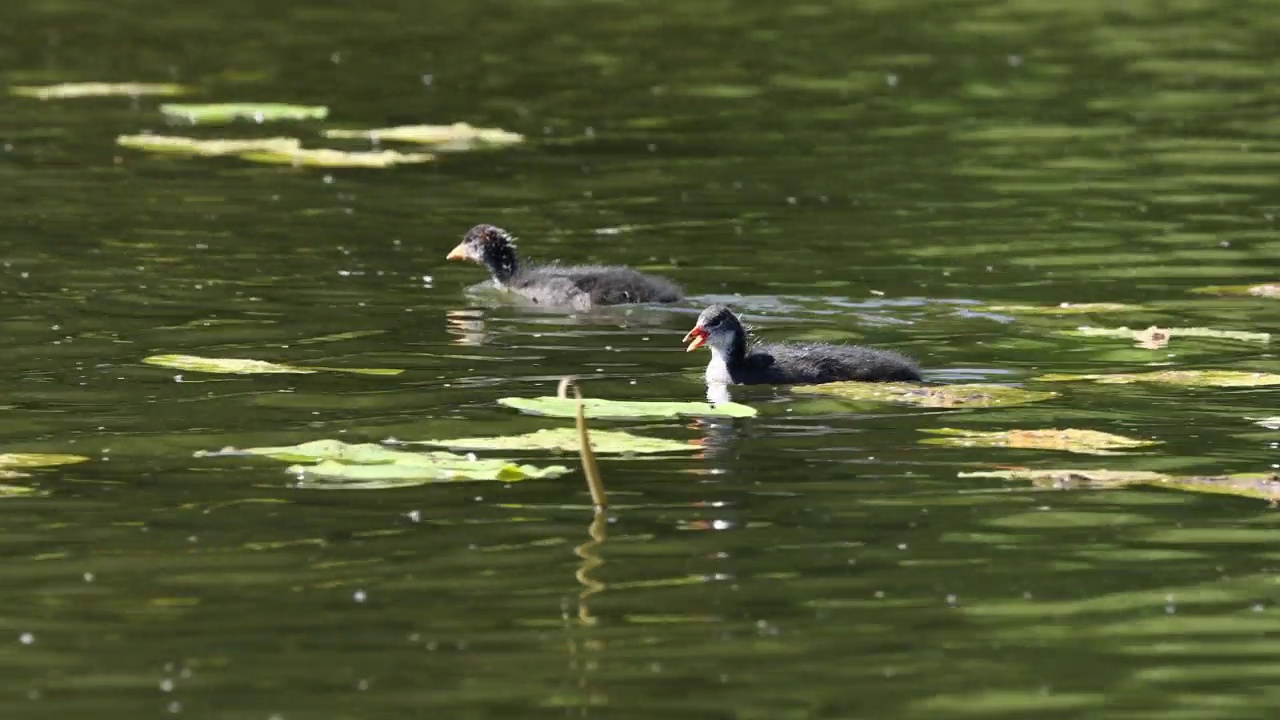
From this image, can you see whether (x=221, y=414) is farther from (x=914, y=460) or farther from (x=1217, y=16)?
(x=1217, y=16)

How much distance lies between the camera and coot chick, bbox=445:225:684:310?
672 inches

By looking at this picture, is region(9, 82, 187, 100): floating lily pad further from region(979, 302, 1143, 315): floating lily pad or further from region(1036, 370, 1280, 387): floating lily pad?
region(1036, 370, 1280, 387): floating lily pad

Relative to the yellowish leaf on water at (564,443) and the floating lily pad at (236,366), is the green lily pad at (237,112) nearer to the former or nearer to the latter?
the floating lily pad at (236,366)

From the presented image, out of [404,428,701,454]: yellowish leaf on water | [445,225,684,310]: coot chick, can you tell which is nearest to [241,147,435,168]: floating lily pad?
[445,225,684,310]: coot chick

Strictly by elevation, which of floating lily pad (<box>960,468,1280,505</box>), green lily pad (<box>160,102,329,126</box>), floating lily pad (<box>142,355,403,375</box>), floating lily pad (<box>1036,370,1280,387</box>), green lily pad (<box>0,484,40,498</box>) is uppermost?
green lily pad (<box>160,102,329,126</box>)

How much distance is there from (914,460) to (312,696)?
4215mm

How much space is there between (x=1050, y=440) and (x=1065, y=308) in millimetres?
4490

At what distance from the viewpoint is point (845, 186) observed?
72.6ft

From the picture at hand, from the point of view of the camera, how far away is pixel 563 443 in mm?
11961

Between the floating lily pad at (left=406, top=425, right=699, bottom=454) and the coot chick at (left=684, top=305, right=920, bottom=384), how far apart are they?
6.52 ft

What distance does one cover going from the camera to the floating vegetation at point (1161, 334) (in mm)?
15180

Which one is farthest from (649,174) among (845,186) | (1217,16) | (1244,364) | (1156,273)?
(1217,16)

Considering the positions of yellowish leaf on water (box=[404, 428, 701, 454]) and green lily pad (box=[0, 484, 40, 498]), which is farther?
yellowish leaf on water (box=[404, 428, 701, 454])

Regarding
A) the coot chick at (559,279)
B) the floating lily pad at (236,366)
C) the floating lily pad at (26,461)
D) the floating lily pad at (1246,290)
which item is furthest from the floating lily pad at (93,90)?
the floating lily pad at (26,461)
